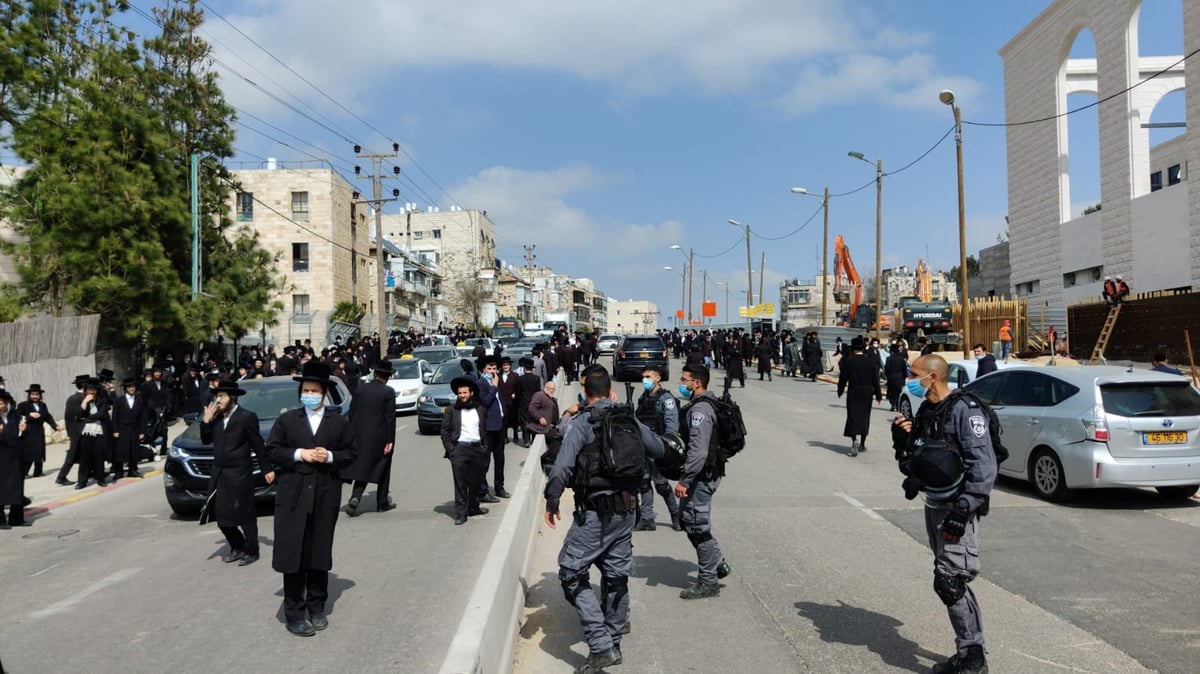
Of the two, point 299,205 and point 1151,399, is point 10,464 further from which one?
point 299,205

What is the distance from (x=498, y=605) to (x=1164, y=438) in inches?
309

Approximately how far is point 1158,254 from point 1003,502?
2612 centimetres

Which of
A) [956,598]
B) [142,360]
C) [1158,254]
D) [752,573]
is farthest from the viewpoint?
[1158,254]

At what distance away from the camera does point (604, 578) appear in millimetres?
5180

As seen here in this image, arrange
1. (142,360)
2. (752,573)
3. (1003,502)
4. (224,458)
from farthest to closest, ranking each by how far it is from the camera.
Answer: (142,360)
(1003,502)
(224,458)
(752,573)

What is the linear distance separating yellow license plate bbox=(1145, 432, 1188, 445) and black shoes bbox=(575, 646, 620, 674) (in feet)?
23.3

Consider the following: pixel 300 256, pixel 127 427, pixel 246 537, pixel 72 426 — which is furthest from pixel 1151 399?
pixel 300 256

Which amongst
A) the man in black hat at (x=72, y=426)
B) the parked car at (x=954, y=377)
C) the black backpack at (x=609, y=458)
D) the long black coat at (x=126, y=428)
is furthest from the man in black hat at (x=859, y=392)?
the man in black hat at (x=72, y=426)

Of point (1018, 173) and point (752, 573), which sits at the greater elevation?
point (1018, 173)

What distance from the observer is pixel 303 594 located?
5.73m

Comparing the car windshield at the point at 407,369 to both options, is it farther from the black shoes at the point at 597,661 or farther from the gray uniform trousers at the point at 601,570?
the black shoes at the point at 597,661

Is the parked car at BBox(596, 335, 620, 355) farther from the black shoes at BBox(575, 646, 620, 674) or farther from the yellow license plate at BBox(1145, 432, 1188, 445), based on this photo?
the black shoes at BBox(575, 646, 620, 674)

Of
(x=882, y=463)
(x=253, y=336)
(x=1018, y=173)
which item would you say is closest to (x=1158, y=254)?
(x=1018, y=173)

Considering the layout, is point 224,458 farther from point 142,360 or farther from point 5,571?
point 142,360
